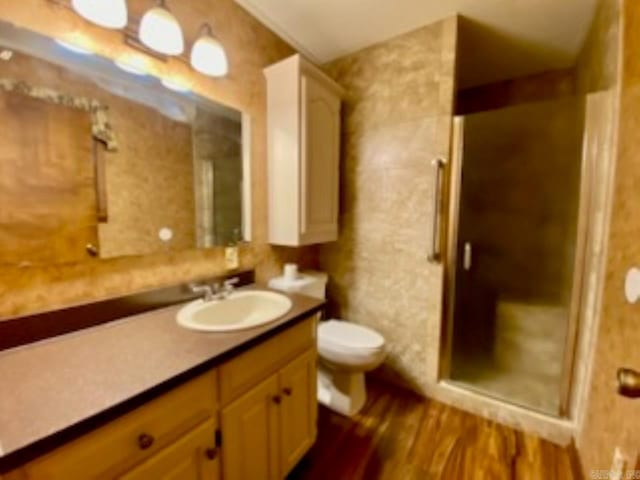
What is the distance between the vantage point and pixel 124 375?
2.55ft

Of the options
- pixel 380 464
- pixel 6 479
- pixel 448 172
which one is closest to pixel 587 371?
pixel 380 464

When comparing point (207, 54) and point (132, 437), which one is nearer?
point (132, 437)

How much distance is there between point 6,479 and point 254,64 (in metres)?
1.89

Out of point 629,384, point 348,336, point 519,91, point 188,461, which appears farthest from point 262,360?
point 519,91

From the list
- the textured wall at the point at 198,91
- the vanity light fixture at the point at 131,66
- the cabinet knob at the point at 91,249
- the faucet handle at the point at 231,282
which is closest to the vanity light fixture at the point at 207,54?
the textured wall at the point at 198,91

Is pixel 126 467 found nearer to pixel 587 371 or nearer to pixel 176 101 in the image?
pixel 176 101

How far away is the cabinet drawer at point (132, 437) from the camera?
2.00 ft

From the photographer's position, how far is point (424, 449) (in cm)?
152

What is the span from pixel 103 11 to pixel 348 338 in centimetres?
179

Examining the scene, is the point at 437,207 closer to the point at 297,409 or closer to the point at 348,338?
the point at 348,338

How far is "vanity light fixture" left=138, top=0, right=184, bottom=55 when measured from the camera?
1.16 m

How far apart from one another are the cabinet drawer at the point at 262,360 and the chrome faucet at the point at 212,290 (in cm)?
42

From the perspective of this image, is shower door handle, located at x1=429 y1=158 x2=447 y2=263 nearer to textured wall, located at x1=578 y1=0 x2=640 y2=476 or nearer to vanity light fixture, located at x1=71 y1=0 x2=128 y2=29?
textured wall, located at x1=578 y1=0 x2=640 y2=476

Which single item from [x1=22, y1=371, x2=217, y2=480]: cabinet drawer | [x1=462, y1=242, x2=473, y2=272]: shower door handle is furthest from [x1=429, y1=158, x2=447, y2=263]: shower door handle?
[x1=22, y1=371, x2=217, y2=480]: cabinet drawer
